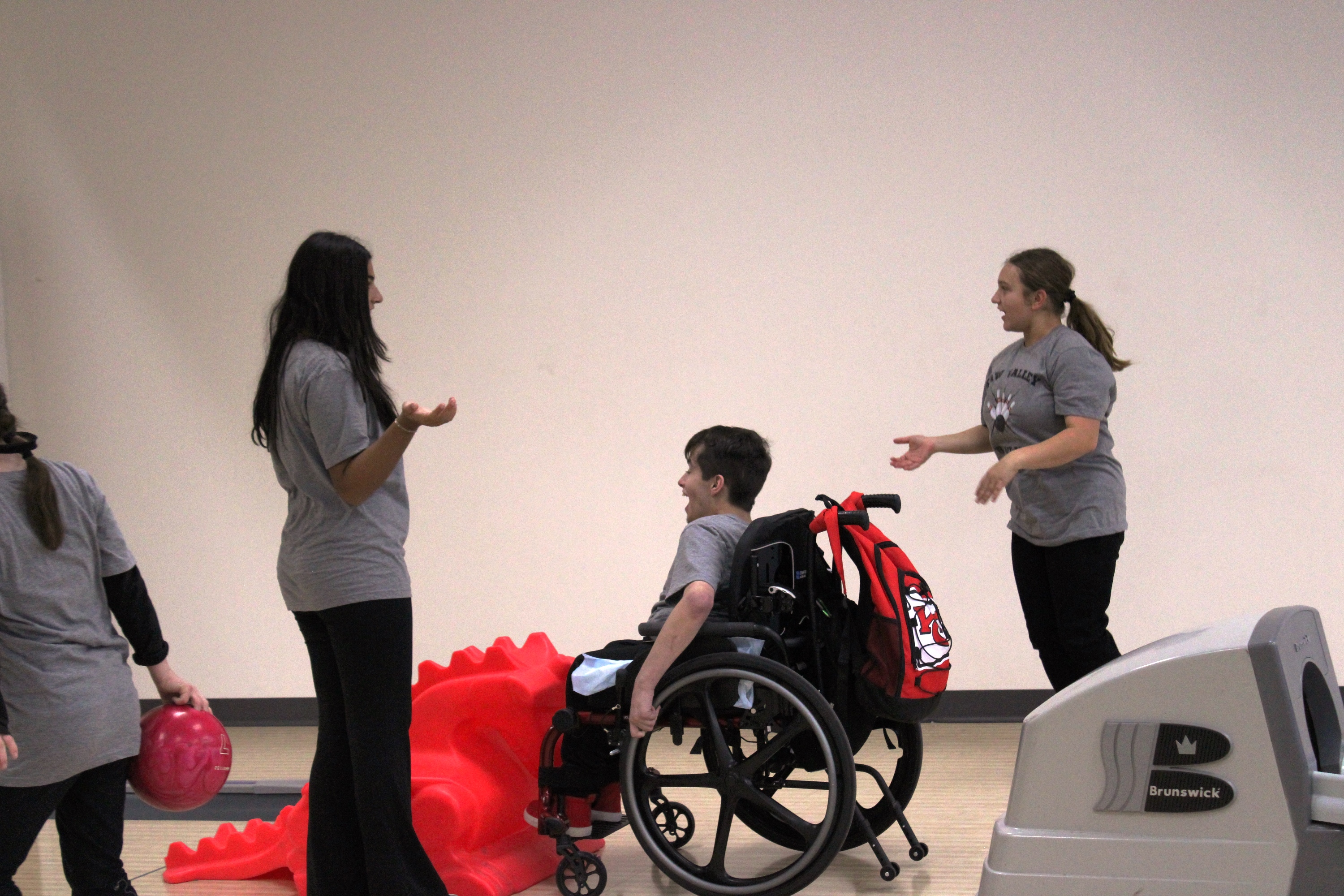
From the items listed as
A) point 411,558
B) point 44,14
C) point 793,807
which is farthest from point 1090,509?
point 44,14

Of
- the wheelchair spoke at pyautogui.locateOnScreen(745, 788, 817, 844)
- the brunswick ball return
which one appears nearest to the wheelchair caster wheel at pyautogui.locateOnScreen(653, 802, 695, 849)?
the wheelchair spoke at pyautogui.locateOnScreen(745, 788, 817, 844)

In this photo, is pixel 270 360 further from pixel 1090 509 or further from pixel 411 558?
pixel 411 558

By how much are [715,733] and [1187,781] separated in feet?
4.14

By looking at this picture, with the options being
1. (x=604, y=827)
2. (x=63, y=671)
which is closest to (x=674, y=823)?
(x=604, y=827)

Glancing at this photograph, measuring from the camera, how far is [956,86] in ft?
11.9

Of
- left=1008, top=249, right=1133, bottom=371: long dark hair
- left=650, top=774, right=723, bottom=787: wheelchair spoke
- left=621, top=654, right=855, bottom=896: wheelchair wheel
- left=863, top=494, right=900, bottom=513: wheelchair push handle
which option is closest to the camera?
left=621, top=654, right=855, bottom=896: wheelchair wheel

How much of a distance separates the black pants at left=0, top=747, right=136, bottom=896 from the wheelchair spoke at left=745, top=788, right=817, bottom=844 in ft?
3.42

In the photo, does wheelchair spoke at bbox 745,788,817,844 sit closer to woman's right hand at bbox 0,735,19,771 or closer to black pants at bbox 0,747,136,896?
black pants at bbox 0,747,136,896

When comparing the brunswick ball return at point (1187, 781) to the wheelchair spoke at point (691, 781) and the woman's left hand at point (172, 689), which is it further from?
the woman's left hand at point (172, 689)

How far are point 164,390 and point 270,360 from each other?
2621mm

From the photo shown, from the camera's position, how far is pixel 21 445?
5.35ft

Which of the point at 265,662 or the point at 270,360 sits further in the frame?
the point at 265,662

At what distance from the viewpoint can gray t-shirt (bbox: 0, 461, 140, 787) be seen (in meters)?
1.56

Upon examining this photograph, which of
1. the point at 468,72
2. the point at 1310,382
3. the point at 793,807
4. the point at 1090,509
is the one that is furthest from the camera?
the point at 468,72
